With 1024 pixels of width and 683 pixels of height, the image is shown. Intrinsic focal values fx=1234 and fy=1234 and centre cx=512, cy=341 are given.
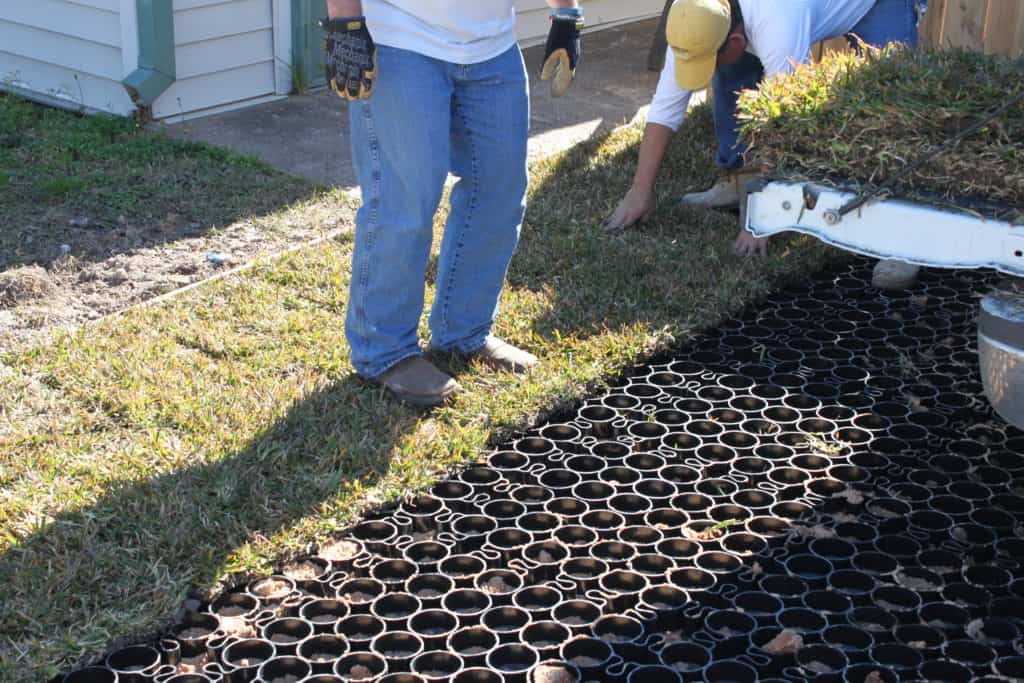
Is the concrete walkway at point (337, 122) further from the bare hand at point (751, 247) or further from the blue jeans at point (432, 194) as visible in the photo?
the blue jeans at point (432, 194)

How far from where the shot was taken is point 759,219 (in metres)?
3.14

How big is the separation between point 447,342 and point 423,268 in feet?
1.30

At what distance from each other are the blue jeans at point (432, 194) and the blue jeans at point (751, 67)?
1.55 m

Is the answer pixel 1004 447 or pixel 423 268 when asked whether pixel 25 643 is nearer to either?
pixel 423 268

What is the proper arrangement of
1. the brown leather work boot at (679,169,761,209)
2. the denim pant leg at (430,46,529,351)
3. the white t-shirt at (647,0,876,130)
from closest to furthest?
1. the denim pant leg at (430,46,529,351)
2. the white t-shirt at (647,0,876,130)
3. the brown leather work boot at (679,169,761,209)

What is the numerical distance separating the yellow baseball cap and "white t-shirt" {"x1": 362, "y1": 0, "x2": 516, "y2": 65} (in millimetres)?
1186

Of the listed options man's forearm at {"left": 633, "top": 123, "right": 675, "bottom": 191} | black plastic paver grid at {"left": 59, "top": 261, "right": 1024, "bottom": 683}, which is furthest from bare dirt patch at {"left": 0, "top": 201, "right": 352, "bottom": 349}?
black plastic paver grid at {"left": 59, "top": 261, "right": 1024, "bottom": 683}

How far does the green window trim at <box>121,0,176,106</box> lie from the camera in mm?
6156

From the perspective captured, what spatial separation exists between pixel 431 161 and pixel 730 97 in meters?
2.36

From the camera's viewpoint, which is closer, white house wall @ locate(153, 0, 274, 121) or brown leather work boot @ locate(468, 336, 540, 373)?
brown leather work boot @ locate(468, 336, 540, 373)

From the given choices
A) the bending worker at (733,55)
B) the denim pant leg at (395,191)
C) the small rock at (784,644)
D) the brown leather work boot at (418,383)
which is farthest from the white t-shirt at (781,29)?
the small rock at (784,644)

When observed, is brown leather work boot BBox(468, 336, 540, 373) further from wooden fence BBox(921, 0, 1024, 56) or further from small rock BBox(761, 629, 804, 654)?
wooden fence BBox(921, 0, 1024, 56)

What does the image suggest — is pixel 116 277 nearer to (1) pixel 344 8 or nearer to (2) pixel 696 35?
(1) pixel 344 8

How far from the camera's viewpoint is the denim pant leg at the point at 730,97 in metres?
5.36
